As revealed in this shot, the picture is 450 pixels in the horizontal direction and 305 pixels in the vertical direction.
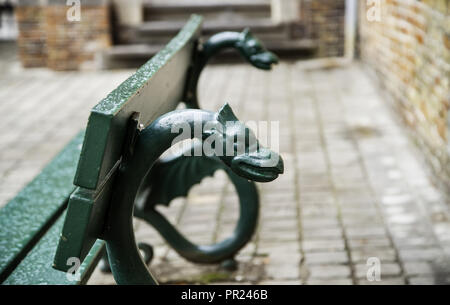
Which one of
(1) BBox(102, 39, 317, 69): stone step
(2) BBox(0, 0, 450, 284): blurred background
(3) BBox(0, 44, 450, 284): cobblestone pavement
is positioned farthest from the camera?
(1) BBox(102, 39, 317, 69): stone step

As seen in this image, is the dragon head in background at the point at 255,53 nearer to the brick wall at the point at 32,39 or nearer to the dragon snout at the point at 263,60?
the dragon snout at the point at 263,60

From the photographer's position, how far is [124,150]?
68.6 inches

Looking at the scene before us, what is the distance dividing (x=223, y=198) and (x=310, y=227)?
0.71 meters

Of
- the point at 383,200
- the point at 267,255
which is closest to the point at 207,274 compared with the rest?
the point at 267,255

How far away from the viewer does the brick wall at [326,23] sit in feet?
26.3

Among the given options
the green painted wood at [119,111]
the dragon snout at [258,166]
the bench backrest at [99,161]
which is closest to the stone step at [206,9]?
the green painted wood at [119,111]

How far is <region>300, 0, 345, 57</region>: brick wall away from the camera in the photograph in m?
8.03

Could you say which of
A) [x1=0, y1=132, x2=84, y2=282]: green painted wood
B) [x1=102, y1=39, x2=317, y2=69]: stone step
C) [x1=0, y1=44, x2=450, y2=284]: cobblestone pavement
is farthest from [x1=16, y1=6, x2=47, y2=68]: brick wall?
[x1=0, y1=132, x2=84, y2=282]: green painted wood

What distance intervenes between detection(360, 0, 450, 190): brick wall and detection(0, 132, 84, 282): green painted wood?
2181 mm

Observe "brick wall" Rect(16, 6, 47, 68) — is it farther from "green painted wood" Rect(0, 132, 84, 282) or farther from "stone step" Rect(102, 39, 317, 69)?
"green painted wood" Rect(0, 132, 84, 282)

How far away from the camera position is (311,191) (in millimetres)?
3869

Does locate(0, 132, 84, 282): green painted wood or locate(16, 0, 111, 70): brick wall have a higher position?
locate(0, 132, 84, 282): green painted wood

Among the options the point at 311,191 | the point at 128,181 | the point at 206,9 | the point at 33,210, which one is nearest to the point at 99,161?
the point at 128,181

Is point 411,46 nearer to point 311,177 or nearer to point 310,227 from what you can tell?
point 311,177
